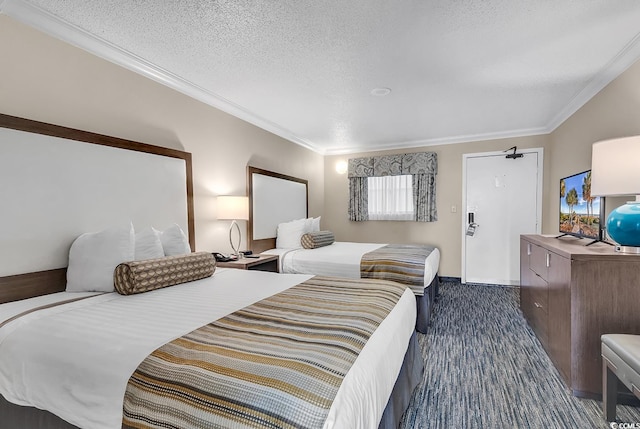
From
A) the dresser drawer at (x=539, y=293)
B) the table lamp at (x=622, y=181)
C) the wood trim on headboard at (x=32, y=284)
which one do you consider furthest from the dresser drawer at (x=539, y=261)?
the wood trim on headboard at (x=32, y=284)

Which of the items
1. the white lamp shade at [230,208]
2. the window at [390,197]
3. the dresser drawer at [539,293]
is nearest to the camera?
the dresser drawer at [539,293]

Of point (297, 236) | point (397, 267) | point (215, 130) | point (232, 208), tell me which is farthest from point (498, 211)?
point (215, 130)

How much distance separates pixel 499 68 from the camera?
8.61 ft

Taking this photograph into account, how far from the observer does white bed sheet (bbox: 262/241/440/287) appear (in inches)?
132

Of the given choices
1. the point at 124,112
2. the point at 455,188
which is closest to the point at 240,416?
the point at 124,112

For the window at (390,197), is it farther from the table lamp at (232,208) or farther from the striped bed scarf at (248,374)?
the striped bed scarf at (248,374)

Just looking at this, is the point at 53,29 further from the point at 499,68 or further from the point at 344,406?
the point at 499,68

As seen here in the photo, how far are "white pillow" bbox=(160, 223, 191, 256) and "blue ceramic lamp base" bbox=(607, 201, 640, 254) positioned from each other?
3.06 m

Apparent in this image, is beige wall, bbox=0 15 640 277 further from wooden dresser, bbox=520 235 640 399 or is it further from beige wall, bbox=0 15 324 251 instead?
wooden dresser, bbox=520 235 640 399

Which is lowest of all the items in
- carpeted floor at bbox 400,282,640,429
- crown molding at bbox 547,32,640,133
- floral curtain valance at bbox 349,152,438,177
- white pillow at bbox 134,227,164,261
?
carpeted floor at bbox 400,282,640,429

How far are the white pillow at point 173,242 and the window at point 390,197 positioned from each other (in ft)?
12.5

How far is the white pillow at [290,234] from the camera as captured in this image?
4227 mm

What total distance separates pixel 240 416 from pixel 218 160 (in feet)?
9.64

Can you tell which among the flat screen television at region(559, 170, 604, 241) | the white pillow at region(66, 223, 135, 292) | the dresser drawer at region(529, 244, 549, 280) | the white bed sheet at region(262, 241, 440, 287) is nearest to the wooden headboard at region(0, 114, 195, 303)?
the white pillow at region(66, 223, 135, 292)
